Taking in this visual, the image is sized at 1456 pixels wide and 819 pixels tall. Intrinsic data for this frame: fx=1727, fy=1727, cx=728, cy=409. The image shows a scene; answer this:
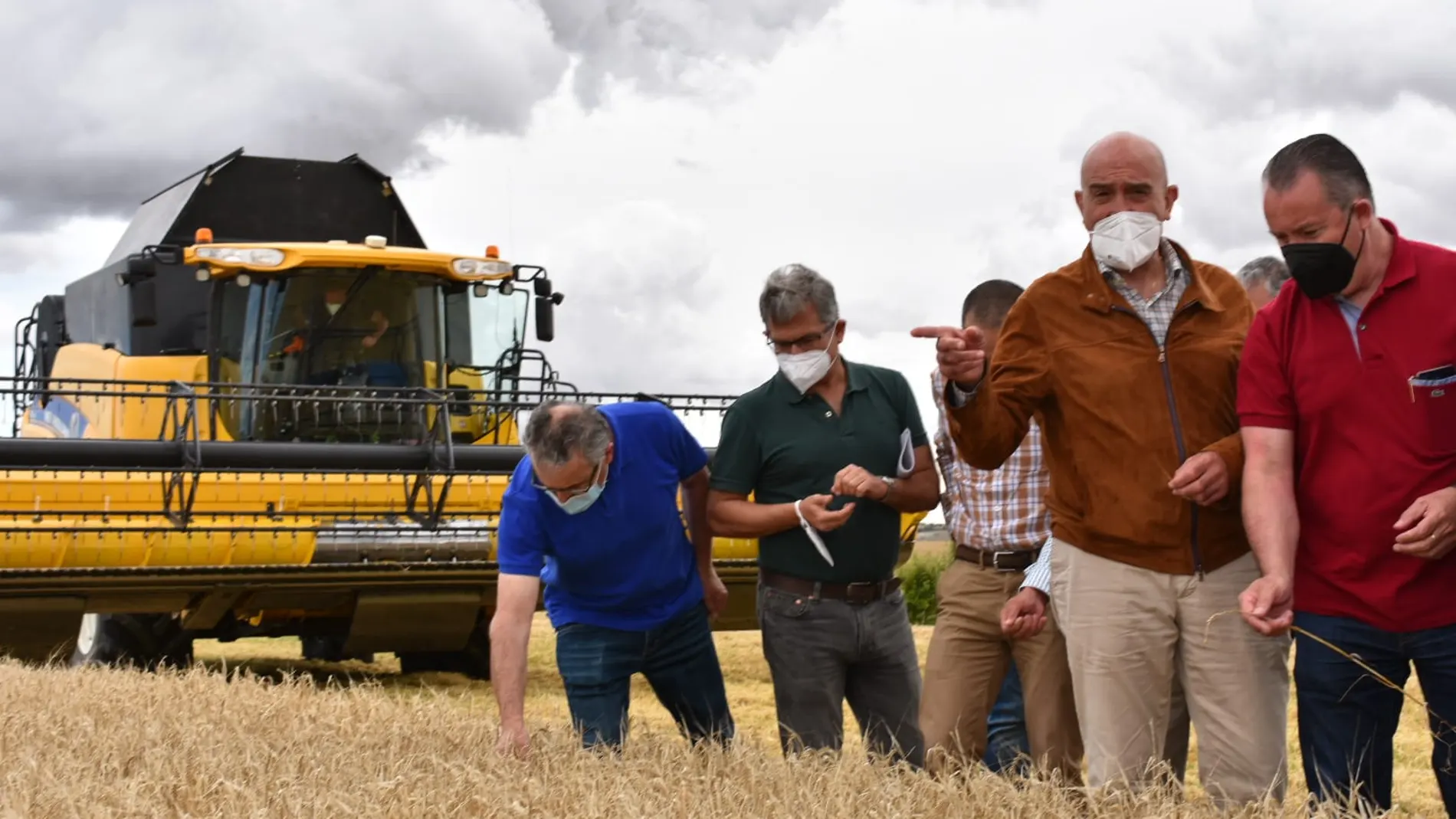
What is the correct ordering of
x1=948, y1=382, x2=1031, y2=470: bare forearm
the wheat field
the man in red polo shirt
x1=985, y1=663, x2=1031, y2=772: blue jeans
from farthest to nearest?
1. x1=985, y1=663, x2=1031, y2=772: blue jeans
2. x1=948, y1=382, x2=1031, y2=470: bare forearm
3. the wheat field
4. the man in red polo shirt

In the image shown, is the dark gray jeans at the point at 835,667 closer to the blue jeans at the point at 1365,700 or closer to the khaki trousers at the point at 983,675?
the khaki trousers at the point at 983,675

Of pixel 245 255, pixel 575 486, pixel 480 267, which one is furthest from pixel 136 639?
pixel 575 486

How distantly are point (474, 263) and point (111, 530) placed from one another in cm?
328

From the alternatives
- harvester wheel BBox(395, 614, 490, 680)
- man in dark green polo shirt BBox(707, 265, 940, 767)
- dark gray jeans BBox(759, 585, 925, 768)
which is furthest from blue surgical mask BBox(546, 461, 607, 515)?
harvester wheel BBox(395, 614, 490, 680)

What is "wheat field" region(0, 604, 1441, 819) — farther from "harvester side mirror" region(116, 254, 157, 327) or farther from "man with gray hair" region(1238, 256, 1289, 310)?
"harvester side mirror" region(116, 254, 157, 327)

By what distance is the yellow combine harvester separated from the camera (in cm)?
930

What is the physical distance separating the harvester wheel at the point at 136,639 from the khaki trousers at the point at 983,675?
20.6ft

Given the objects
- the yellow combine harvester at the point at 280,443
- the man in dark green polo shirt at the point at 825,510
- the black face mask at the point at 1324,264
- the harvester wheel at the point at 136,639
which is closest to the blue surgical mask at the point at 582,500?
the man in dark green polo shirt at the point at 825,510

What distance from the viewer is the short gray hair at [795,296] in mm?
4949

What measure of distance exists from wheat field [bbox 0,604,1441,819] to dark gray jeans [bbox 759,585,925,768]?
149 mm

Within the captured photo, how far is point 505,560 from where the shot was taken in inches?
195

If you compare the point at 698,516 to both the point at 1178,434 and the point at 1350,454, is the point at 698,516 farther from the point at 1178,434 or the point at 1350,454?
the point at 1350,454

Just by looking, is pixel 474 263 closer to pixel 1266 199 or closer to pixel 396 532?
pixel 396 532

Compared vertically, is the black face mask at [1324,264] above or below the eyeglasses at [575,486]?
above
